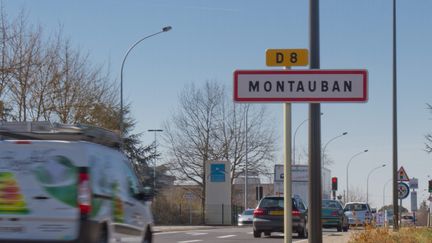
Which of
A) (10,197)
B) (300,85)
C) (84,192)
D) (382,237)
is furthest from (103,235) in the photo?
(382,237)

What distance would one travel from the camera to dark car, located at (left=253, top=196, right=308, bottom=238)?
2752 cm

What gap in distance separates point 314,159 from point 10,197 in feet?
14.1

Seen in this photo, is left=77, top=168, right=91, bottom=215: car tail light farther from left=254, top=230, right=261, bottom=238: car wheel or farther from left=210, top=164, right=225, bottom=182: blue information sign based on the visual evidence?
left=210, top=164, right=225, bottom=182: blue information sign

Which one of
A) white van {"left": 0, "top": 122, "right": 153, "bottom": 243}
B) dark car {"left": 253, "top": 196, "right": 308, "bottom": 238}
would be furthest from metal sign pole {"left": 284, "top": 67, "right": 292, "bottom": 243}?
dark car {"left": 253, "top": 196, "right": 308, "bottom": 238}

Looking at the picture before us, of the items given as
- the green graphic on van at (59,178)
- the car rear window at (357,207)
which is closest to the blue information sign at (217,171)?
the car rear window at (357,207)

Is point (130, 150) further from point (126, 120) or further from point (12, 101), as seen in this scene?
point (12, 101)

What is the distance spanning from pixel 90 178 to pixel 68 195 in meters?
0.37

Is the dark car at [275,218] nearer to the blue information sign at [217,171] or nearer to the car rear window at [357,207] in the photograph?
the car rear window at [357,207]

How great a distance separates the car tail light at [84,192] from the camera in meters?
10.1

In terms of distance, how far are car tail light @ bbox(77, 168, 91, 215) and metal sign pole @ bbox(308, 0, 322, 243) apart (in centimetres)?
326

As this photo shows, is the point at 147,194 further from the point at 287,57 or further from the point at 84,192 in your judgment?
the point at 287,57

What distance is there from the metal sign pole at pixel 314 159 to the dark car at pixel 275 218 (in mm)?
16271

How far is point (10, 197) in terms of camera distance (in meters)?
10.2

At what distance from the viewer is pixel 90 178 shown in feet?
33.7
